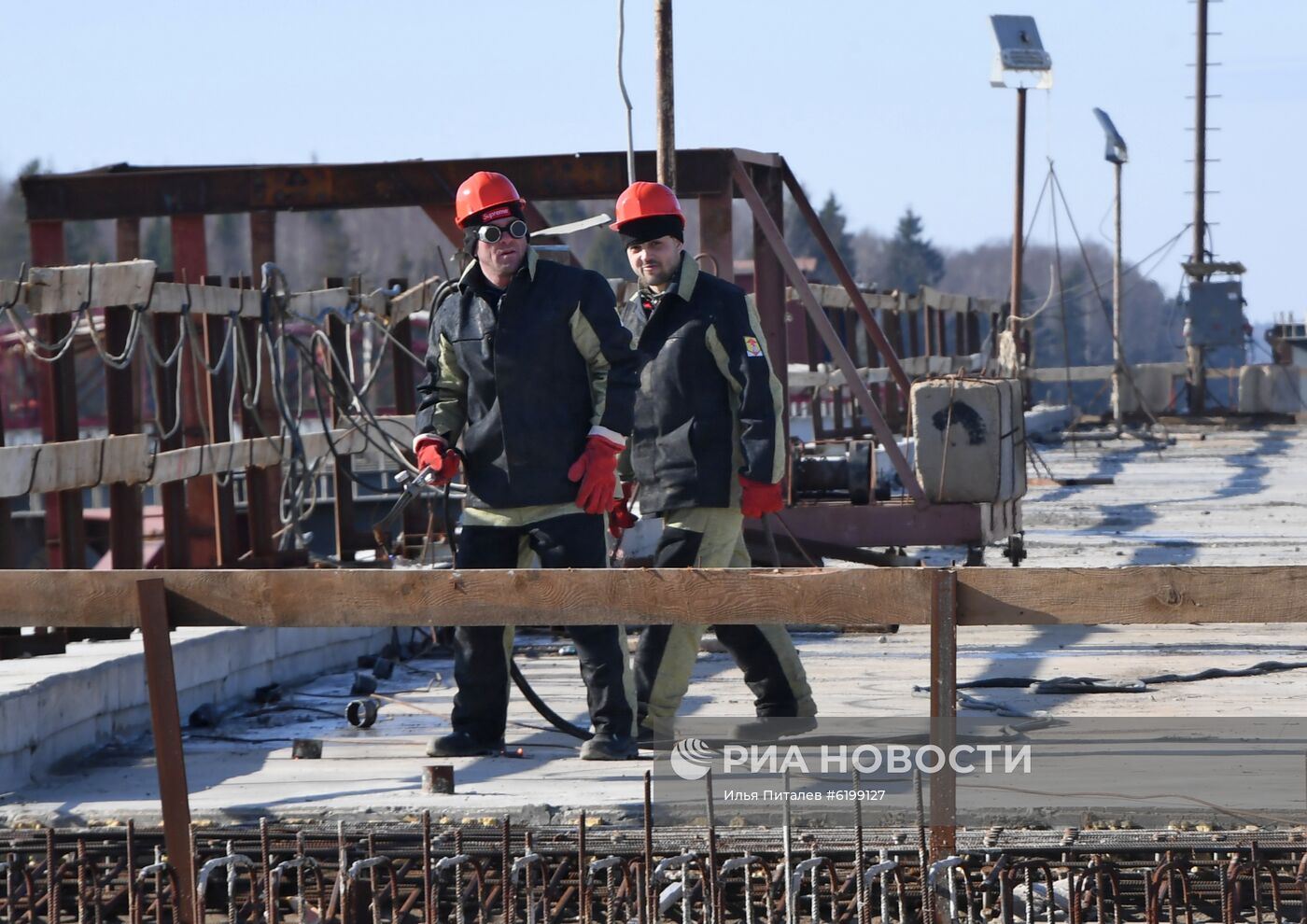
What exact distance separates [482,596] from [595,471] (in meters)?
1.46

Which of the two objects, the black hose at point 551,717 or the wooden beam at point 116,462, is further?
the wooden beam at point 116,462

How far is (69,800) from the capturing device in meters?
5.85

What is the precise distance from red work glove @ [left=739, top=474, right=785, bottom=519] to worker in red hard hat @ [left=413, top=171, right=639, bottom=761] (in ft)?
1.52

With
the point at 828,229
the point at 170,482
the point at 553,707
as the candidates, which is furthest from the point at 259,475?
the point at 828,229

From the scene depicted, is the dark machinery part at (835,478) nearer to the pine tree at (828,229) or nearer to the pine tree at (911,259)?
the pine tree at (828,229)

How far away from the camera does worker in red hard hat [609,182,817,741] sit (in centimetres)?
642

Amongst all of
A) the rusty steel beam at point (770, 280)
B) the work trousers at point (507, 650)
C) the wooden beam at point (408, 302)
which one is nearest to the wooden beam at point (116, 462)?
the wooden beam at point (408, 302)

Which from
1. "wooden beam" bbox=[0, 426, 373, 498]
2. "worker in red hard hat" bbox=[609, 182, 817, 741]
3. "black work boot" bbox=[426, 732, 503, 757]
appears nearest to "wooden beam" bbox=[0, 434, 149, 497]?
"wooden beam" bbox=[0, 426, 373, 498]

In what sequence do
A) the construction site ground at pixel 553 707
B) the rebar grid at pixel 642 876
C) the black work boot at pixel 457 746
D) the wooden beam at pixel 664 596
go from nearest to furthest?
1. the wooden beam at pixel 664 596
2. the rebar grid at pixel 642 876
3. the construction site ground at pixel 553 707
4. the black work boot at pixel 457 746

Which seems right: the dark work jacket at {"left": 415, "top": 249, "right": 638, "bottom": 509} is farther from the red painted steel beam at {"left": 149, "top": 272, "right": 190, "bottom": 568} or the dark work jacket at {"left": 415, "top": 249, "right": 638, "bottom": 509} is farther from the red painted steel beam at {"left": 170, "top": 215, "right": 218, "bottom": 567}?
the red painted steel beam at {"left": 170, "top": 215, "right": 218, "bottom": 567}

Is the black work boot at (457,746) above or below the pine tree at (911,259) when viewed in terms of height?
below

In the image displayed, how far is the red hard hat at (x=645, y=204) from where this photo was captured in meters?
6.34

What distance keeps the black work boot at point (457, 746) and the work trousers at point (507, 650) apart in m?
0.02

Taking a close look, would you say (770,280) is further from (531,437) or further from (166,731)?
(166,731)
